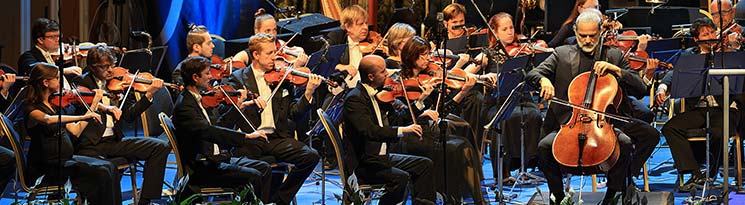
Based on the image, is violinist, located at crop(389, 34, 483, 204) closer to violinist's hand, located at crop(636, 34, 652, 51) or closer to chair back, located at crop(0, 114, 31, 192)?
→ violinist's hand, located at crop(636, 34, 652, 51)

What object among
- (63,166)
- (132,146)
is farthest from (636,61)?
(63,166)

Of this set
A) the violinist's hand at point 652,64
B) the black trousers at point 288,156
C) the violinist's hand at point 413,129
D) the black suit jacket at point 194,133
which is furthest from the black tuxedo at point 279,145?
the violinist's hand at point 652,64

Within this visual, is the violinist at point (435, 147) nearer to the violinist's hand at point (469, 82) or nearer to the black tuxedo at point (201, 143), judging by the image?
the violinist's hand at point (469, 82)

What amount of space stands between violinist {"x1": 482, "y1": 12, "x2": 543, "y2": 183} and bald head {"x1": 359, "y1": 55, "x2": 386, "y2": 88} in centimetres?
143

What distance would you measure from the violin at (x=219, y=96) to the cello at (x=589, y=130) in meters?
1.63

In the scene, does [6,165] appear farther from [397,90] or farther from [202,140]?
[397,90]

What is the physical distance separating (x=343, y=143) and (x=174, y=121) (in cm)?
84

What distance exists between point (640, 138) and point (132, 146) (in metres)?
2.74

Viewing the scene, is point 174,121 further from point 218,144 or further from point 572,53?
point 572,53

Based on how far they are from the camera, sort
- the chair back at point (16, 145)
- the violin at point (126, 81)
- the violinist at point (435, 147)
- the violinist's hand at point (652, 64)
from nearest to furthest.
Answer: the chair back at point (16, 145) < the violinist at point (435, 147) < the violin at point (126, 81) < the violinist's hand at point (652, 64)

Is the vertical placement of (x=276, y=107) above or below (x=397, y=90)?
below

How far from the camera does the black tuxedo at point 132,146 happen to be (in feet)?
20.0

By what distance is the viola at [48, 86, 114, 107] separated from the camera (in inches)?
221

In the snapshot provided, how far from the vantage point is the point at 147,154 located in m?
6.28
